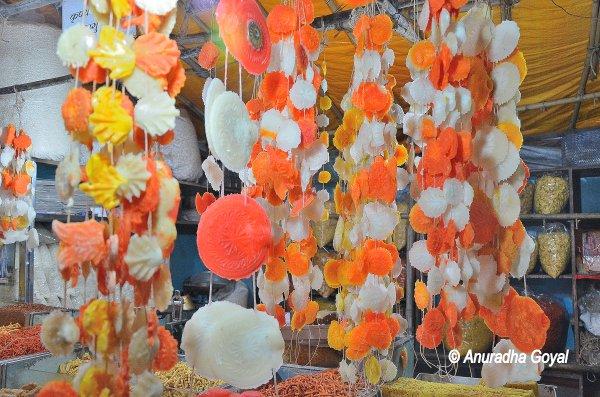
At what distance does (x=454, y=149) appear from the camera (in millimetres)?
1359

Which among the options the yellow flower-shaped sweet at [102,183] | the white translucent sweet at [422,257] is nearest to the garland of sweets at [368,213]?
the white translucent sweet at [422,257]

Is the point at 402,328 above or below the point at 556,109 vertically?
below

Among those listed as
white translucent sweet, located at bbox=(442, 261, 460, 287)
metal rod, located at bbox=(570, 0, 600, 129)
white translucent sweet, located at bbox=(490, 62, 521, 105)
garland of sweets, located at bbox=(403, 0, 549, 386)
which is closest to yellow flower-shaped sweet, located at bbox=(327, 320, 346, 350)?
garland of sweets, located at bbox=(403, 0, 549, 386)

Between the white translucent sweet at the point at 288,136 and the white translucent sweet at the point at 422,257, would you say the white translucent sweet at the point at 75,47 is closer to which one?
the white translucent sweet at the point at 288,136

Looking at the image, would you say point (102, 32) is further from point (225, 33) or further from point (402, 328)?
point (402, 328)

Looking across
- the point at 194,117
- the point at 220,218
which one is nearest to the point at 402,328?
the point at 220,218

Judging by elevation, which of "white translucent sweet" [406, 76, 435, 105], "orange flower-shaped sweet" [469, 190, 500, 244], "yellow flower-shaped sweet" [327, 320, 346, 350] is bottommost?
"yellow flower-shaped sweet" [327, 320, 346, 350]

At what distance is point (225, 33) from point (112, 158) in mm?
492

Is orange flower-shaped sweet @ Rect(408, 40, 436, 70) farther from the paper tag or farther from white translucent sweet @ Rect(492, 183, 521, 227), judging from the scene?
the paper tag

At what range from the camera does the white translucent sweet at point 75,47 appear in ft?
2.97

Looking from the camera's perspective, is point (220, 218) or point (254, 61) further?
point (254, 61)

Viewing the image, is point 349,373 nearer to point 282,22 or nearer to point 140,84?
point 282,22

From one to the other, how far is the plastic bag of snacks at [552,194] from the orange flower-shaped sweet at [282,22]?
2.95 m

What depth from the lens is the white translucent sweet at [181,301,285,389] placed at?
1093 mm
